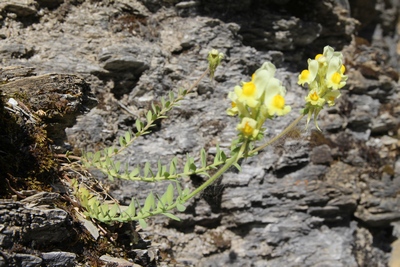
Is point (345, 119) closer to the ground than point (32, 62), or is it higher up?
closer to the ground

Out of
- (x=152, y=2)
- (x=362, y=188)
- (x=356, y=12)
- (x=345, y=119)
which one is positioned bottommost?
(x=362, y=188)

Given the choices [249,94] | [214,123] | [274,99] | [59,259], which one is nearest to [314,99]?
[274,99]

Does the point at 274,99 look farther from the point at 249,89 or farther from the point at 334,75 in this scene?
the point at 334,75

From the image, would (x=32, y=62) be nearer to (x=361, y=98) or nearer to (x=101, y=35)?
(x=101, y=35)

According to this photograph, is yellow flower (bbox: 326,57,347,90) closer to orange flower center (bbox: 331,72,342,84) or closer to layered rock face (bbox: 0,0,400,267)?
orange flower center (bbox: 331,72,342,84)

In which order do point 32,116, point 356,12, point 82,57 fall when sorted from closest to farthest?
point 32,116 < point 82,57 < point 356,12

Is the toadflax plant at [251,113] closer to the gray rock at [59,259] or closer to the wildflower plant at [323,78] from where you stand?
the wildflower plant at [323,78]

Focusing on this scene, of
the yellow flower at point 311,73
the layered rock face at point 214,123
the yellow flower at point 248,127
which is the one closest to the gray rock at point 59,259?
the layered rock face at point 214,123

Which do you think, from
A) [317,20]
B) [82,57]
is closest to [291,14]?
[317,20]

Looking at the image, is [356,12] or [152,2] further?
[356,12]
